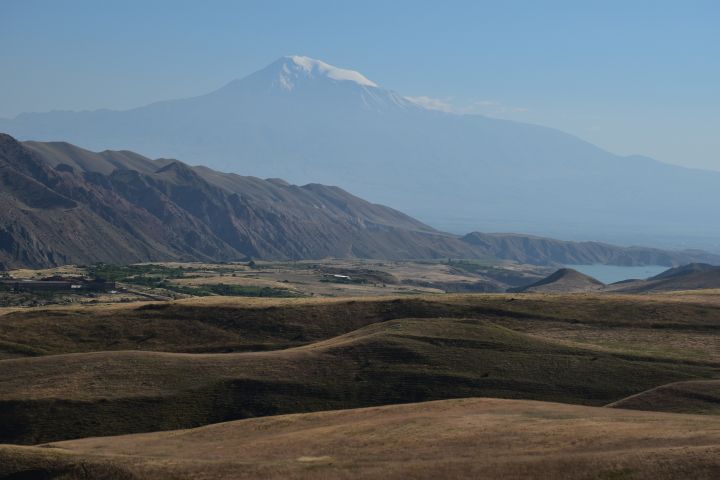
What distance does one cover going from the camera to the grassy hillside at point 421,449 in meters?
49.2

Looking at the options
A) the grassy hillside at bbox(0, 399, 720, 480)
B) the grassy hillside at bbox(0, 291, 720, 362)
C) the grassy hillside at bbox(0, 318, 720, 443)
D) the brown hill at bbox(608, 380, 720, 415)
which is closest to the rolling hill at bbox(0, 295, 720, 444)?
the grassy hillside at bbox(0, 318, 720, 443)

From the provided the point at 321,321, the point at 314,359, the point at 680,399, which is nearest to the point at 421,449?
the point at 680,399

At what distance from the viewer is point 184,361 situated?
96.6 m

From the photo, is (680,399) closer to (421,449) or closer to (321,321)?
(421,449)

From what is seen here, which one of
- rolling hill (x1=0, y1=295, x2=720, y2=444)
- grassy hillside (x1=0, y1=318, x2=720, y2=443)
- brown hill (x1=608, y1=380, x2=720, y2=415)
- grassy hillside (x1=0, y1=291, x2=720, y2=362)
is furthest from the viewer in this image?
grassy hillside (x1=0, y1=291, x2=720, y2=362)

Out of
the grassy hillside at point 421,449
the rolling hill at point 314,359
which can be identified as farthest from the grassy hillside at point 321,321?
the grassy hillside at point 421,449

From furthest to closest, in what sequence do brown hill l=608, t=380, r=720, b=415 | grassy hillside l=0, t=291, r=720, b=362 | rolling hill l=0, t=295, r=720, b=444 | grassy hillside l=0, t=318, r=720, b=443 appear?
grassy hillside l=0, t=291, r=720, b=362 → rolling hill l=0, t=295, r=720, b=444 → grassy hillside l=0, t=318, r=720, b=443 → brown hill l=608, t=380, r=720, b=415

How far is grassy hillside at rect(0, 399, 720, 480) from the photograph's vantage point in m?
49.2

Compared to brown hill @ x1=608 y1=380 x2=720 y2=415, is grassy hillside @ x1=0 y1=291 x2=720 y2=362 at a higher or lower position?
higher

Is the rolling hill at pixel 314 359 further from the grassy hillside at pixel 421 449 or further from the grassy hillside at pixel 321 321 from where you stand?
the grassy hillside at pixel 421 449

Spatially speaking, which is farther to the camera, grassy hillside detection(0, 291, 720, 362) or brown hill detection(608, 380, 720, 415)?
grassy hillside detection(0, 291, 720, 362)

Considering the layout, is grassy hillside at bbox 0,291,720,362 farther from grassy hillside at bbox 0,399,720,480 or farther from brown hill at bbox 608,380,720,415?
grassy hillside at bbox 0,399,720,480

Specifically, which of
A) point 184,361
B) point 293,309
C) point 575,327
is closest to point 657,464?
point 184,361

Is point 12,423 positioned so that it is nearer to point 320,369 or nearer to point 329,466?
point 320,369
